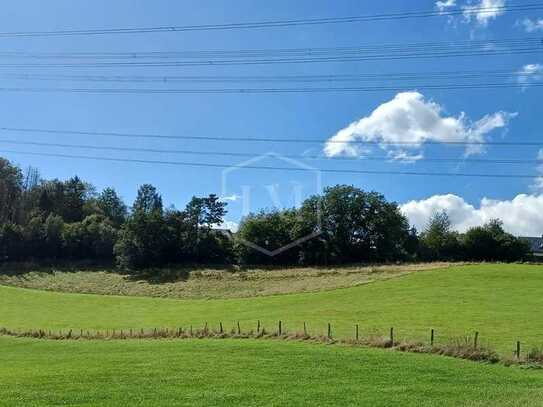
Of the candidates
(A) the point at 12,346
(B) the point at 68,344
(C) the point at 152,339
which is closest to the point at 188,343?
(C) the point at 152,339

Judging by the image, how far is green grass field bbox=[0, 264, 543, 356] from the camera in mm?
32406

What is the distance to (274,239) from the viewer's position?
286ft

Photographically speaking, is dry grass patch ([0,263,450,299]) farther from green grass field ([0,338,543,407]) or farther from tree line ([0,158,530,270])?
green grass field ([0,338,543,407])

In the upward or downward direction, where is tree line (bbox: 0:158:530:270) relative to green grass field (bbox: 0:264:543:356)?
upward

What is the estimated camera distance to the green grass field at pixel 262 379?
12.9 meters

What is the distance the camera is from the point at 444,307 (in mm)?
40031

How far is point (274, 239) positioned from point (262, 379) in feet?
235

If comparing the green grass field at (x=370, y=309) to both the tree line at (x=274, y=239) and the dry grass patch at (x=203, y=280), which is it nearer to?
the dry grass patch at (x=203, y=280)

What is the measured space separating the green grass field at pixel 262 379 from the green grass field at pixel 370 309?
7.49 metres

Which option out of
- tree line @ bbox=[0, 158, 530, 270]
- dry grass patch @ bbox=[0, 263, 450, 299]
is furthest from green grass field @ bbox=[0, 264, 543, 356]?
tree line @ bbox=[0, 158, 530, 270]

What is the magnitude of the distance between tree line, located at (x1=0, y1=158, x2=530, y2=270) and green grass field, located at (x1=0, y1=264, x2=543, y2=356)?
25.5 m

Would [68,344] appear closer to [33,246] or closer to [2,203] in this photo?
[33,246]

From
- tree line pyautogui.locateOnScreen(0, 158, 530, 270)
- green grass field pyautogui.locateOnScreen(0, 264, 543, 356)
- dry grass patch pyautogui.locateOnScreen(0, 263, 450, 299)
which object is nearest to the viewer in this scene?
green grass field pyautogui.locateOnScreen(0, 264, 543, 356)

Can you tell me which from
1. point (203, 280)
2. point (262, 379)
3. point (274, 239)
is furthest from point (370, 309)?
point (274, 239)
